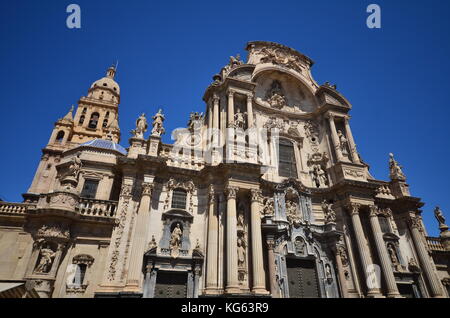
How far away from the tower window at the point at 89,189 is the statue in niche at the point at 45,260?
23.8ft

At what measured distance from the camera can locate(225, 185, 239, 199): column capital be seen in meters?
14.1

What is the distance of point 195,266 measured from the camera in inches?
512

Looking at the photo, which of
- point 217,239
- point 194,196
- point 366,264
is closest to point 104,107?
point 194,196

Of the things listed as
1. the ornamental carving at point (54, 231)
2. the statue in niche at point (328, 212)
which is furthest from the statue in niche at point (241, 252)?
the ornamental carving at point (54, 231)

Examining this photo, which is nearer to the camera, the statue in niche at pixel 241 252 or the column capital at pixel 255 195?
the statue in niche at pixel 241 252

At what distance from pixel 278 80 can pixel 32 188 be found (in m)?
25.8

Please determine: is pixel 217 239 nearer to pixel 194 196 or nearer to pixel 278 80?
pixel 194 196

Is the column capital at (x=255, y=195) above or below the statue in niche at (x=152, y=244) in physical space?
above

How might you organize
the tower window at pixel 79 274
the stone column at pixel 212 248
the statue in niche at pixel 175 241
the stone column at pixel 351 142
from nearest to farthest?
the tower window at pixel 79 274
the stone column at pixel 212 248
the statue in niche at pixel 175 241
the stone column at pixel 351 142

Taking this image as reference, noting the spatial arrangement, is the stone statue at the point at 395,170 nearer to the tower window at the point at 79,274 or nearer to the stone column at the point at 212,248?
the stone column at the point at 212,248

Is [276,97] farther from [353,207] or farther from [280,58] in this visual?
[353,207]

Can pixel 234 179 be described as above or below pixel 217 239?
above

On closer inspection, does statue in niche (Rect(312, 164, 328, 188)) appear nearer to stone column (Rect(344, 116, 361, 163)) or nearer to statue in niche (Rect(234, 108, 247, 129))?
stone column (Rect(344, 116, 361, 163))

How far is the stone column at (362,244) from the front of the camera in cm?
1438
